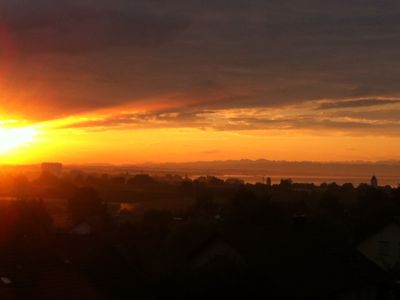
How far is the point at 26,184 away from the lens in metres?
100

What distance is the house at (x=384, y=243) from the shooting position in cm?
3712

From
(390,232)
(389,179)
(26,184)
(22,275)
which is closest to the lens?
(22,275)

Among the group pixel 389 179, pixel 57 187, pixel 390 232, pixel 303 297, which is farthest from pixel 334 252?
pixel 389 179

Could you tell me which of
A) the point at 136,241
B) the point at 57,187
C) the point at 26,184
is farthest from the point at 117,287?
the point at 26,184

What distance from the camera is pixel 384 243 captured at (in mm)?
37281

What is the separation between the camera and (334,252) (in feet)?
95.9

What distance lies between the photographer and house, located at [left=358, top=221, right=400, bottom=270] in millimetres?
37125

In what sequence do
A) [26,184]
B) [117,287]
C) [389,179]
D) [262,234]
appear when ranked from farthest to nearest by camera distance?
[389,179]
[26,184]
[262,234]
[117,287]

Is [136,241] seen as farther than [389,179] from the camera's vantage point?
No

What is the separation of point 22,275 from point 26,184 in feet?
275

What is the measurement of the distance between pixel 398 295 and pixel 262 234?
20.7ft

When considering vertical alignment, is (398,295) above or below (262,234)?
below

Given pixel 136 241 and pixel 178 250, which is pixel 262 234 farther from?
pixel 136 241

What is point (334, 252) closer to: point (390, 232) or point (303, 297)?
point (303, 297)
